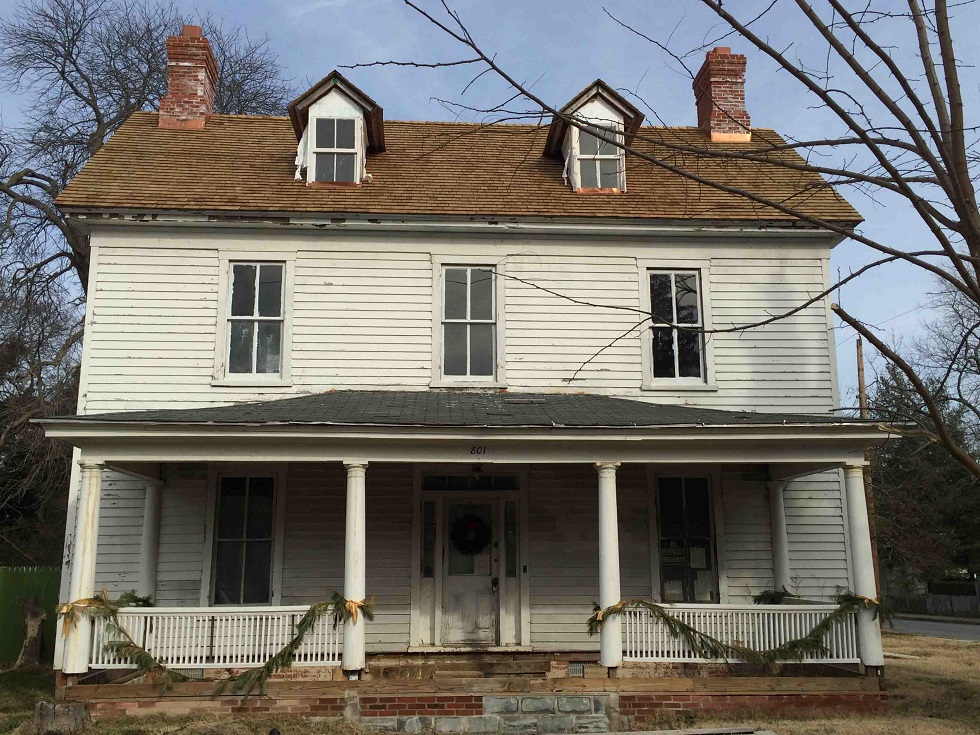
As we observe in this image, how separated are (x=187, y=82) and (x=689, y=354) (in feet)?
33.2

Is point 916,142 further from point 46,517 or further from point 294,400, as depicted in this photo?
point 46,517

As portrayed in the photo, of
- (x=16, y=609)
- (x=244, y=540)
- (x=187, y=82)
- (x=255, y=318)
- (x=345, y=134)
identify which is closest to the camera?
(x=244, y=540)

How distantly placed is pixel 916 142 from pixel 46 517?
26.9 m

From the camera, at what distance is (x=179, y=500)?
12.0 m

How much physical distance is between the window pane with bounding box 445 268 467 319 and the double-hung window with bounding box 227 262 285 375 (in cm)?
246

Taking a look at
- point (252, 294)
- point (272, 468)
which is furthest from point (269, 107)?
point (272, 468)

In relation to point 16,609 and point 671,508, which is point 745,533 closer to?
point 671,508

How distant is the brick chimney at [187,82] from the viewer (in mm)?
15172

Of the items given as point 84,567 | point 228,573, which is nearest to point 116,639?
point 84,567

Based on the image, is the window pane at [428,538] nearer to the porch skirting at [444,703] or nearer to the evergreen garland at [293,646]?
the evergreen garland at [293,646]

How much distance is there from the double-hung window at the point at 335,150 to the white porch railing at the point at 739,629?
8.05m

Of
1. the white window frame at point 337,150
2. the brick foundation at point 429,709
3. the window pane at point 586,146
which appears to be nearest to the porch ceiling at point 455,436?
the brick foundation at point 429,709

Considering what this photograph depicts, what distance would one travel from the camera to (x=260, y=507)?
12102mm

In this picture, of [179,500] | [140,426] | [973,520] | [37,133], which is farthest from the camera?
[973,520]
